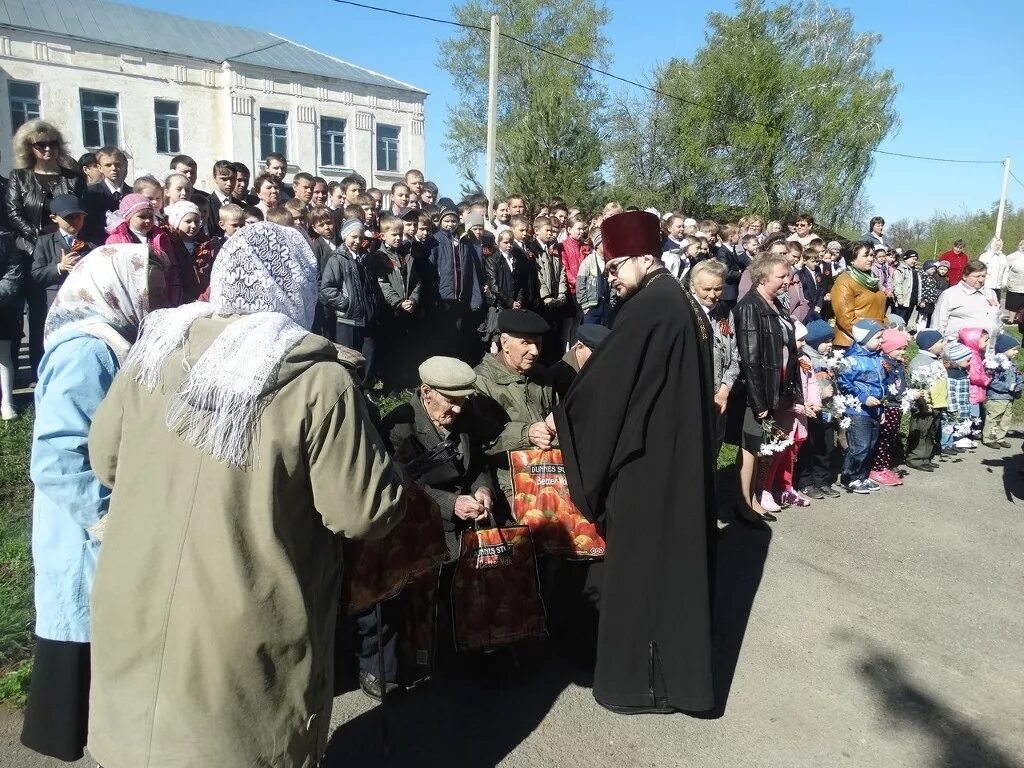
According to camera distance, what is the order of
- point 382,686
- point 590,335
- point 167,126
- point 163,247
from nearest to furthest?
point 382,686 → point 590,335 → point 163,247 → point 167,126

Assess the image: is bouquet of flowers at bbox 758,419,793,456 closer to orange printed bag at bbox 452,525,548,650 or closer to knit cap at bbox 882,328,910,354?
knit cap at bbox 882,328,910,354

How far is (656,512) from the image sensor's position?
10.8ft

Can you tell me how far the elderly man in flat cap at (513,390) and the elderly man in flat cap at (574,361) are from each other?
11 cm

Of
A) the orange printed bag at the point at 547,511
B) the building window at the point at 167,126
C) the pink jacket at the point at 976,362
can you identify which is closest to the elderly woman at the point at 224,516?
the orange printed bag at the point at 547,511

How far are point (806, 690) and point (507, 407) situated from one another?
1.91m

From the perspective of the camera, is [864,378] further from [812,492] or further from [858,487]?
[812,492]

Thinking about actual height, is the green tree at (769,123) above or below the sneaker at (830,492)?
above

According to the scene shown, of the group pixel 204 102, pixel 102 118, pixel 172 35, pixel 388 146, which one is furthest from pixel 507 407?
pixel 388 146

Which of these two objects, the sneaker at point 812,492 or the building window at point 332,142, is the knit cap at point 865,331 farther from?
the building window at point 332,142

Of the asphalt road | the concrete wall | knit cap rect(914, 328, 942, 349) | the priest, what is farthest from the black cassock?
the concrete wall

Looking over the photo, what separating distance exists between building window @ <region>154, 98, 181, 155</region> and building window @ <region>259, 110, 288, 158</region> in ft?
10.7

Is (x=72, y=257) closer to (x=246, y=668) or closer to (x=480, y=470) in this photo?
(x=480, y=470)

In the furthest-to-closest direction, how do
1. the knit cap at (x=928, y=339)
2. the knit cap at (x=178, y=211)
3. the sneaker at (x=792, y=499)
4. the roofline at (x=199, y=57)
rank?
the roofline at (x=199, y=57) → the knit cap at (x=928, y=339) → the knit cap at (x=178, y=211) → the sneaker at (x=792, y=499)

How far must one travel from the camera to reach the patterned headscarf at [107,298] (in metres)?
2.38
